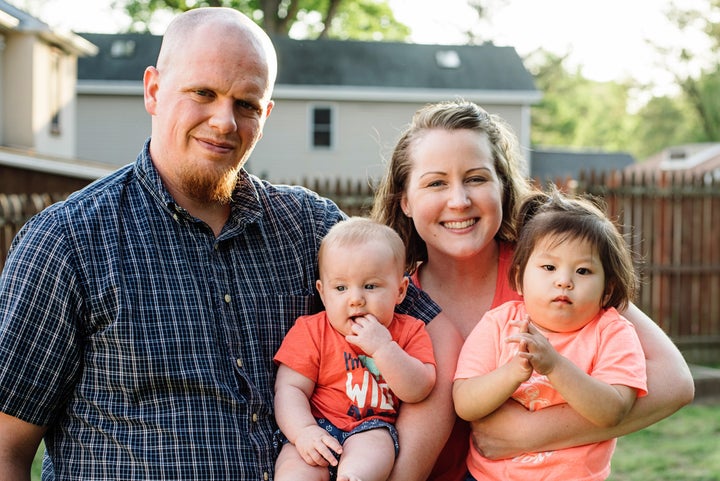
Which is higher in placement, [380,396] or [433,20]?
[433,20]

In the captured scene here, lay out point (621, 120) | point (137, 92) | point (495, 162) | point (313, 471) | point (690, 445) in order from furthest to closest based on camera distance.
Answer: point (621, 120) → point (137, 92) → point (690, 445) → point (495, 162) → point (313, 471)

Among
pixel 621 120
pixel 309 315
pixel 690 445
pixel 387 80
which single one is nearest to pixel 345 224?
pixel 309 315

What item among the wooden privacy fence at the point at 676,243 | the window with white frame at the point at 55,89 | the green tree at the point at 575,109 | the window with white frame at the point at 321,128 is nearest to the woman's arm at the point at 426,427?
the wooden privacy fence at the point at 676,243

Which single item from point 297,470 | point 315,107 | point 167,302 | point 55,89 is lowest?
point 297,470

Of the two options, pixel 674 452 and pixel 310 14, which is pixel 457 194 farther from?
pixel 310 14

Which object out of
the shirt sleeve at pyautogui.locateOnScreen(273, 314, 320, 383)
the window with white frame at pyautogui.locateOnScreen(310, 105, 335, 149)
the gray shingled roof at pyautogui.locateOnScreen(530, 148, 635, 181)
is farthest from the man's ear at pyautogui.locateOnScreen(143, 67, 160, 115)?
the gray shingled roof at pyautogui.locateOnScreen(530, 148, 635, 181)

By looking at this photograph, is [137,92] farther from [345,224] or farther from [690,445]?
[345,224]

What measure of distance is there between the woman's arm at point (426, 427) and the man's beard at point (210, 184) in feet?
3.20

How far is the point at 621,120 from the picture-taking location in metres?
61.0

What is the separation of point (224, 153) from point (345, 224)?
1.66 feet

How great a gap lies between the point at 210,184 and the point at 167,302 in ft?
1.50

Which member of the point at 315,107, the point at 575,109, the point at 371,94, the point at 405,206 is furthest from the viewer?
the point at 575,109

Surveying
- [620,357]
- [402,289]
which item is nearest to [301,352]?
[402,289]

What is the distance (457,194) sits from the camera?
3148 mm
